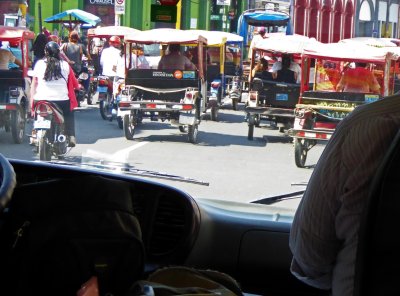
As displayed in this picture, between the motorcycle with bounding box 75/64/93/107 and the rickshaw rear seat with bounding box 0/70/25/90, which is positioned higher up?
the rickshaw rear seat with bounding box 0/70/25/90

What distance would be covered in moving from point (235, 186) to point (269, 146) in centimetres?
500

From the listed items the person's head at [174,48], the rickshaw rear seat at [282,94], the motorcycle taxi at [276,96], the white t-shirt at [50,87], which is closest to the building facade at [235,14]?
the motorcycle taxi at [276,96]

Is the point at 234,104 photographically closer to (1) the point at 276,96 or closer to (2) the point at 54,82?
(1) the point at 276,96

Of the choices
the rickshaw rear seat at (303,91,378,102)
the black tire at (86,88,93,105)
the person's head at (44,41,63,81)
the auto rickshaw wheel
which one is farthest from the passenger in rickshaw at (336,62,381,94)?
the black tire at (86,88,93,105)

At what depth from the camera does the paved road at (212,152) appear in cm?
939

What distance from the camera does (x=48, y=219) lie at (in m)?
2.49

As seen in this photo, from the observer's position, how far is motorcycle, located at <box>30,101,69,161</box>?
35.1 ft

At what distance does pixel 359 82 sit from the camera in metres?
13.1

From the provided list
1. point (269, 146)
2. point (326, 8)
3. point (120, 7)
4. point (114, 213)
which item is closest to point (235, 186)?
point (326, 8)

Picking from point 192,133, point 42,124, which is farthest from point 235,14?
point 42,124

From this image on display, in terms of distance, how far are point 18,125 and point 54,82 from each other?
6.73ft

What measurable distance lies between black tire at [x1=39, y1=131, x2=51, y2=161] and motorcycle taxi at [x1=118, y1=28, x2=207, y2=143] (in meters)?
3.32

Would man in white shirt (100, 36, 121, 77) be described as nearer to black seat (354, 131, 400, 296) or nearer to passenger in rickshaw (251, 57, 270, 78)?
passenger in rickshaw (251, 57, 270, 78)

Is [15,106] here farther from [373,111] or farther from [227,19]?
[227,19]
